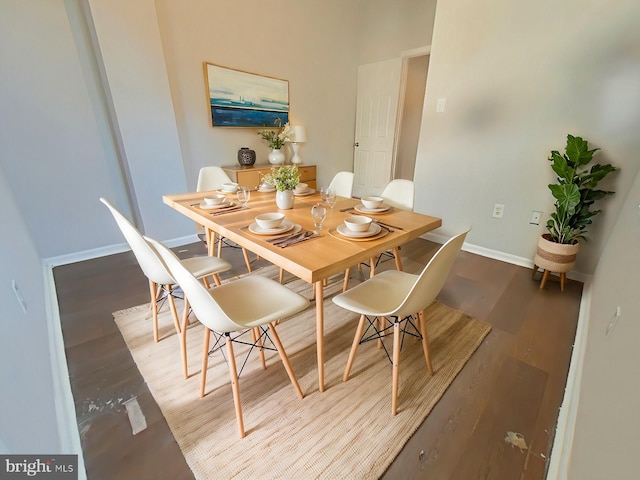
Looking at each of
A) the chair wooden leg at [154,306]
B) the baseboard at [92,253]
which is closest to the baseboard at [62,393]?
the chair wooden leg at [154,306]

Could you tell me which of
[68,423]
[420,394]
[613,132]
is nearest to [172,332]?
[68,423]

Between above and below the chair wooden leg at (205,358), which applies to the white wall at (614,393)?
above

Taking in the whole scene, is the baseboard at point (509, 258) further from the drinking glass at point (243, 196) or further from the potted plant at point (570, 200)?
the drinking glass at point (243, 196)

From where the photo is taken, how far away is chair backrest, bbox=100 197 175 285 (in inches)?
48.5

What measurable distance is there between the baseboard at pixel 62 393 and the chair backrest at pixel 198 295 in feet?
2.14

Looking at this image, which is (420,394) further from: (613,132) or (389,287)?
(613,132)

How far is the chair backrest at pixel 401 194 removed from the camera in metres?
2.03

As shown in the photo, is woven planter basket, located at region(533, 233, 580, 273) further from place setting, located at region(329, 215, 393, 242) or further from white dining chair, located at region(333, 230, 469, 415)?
place setting, located at region(329, 215, 393, 242)

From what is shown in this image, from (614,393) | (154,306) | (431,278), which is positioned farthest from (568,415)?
(154,306)

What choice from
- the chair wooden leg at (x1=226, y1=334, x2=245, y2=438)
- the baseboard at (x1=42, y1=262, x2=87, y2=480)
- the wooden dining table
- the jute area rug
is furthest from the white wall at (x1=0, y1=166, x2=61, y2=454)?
the wooden dining table

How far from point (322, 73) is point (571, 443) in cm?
467

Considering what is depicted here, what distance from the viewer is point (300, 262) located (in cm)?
103

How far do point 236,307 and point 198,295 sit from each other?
28 centimetres

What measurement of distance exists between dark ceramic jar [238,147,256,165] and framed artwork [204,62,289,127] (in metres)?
0.33
